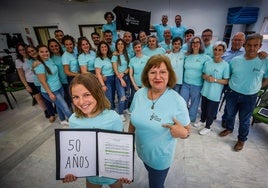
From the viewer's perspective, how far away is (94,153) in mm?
1040

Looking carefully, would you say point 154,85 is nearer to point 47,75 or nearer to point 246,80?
point 246,80

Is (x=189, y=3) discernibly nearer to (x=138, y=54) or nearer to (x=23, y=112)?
(x=138, y=54)

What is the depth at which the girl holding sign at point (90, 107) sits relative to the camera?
100cm

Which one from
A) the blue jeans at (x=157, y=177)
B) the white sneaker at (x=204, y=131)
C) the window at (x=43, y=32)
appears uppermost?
the window at (x=43, y=32)

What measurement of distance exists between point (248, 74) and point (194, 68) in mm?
719

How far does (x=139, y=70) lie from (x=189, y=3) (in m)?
5.09

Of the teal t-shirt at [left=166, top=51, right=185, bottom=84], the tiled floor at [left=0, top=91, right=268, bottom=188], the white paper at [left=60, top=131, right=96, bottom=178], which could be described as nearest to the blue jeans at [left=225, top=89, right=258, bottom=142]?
the tiled floor at [left=0, top=91, right=268, bottom=188]

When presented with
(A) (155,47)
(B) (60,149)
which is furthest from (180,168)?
(A) (155,47)

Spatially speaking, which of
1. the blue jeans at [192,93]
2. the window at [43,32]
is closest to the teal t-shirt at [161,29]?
the blue jeans at [192,93]

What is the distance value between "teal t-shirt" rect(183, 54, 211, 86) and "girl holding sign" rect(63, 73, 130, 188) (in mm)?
1791

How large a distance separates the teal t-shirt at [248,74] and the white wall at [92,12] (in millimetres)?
5047

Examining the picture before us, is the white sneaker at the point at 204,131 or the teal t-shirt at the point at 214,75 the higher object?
the teal t-shirt at the point at 214,75

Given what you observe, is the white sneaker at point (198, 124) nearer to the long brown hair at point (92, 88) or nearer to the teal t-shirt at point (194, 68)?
the teal t-shirt at point (194, 68)

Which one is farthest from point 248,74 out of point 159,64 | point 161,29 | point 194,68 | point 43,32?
point 43,32
